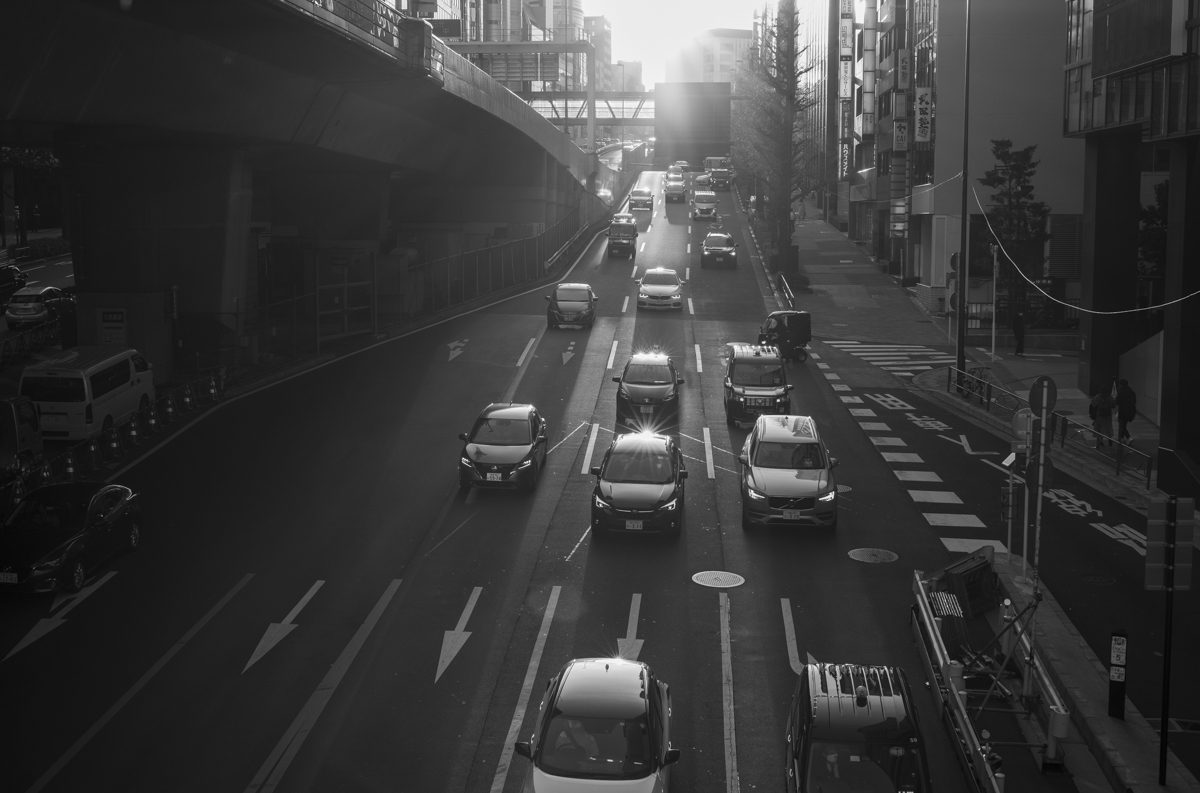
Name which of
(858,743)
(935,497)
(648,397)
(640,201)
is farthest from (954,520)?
(640,201)

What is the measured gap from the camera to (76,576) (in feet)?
61.0

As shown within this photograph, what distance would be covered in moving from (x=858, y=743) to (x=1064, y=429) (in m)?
19.1

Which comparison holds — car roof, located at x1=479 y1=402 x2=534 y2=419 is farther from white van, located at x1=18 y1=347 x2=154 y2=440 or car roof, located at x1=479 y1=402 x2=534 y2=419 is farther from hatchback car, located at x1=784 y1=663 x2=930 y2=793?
hatchback car, located at x1=784 y1=663 x2=930 y2=793

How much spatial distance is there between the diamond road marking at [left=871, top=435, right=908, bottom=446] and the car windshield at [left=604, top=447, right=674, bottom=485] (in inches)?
350

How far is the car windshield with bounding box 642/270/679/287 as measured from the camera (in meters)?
49.5

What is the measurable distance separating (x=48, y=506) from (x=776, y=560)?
12207mm

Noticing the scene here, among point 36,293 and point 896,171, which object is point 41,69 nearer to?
point 36,293

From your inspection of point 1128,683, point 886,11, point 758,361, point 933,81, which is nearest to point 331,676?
point 1128,683

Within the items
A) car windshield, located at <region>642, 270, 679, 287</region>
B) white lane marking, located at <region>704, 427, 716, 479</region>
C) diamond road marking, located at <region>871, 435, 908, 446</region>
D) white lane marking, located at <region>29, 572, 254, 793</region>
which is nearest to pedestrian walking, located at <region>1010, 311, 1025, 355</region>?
car windshield, located at <region>642, 270, 679, 287</region>

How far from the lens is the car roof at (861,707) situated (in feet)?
35.9

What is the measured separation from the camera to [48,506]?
19.5 metres

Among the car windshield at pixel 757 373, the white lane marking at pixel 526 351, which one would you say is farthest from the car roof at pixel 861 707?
the white lane marking at pixel 526 351

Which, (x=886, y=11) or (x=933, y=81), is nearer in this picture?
(x=933, y=81)

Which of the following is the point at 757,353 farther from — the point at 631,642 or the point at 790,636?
the point at 631,642
